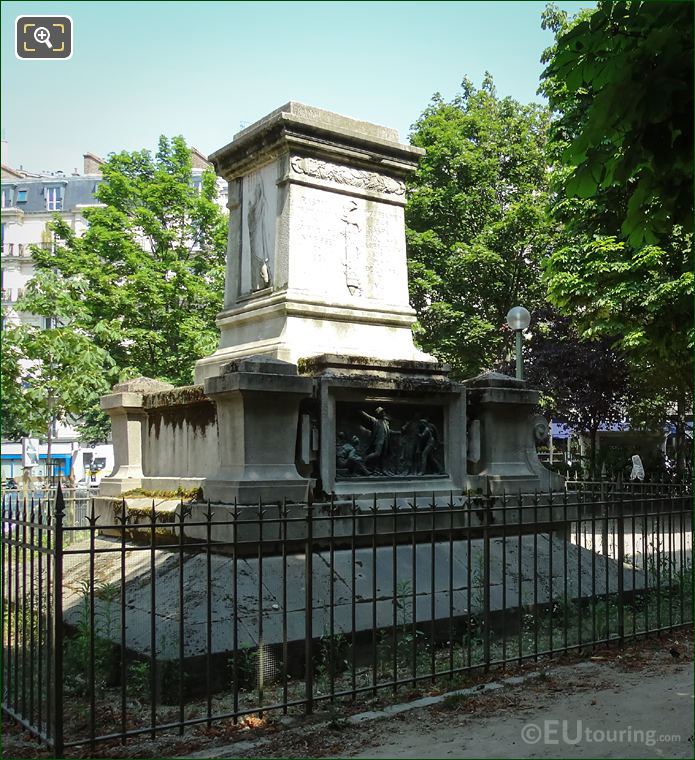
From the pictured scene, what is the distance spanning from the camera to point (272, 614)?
696 centimetres

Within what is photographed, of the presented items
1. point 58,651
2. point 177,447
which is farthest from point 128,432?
point 58,651

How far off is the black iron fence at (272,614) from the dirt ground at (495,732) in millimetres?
170

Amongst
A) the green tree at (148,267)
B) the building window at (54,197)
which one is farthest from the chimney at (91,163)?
the green tree at (148,267)

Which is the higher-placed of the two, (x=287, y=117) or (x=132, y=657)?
(x=287, y=117)

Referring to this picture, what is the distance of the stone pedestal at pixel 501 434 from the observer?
998 centimetres

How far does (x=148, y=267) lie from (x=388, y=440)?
1847cm

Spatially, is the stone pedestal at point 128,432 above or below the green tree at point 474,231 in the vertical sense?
below

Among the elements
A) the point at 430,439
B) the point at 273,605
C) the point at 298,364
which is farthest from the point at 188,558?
the point at 430,439

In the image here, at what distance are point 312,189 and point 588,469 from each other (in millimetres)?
17190

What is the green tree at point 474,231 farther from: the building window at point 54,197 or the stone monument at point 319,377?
the building window at point 54,197

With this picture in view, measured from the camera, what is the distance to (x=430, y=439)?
960 centimetres

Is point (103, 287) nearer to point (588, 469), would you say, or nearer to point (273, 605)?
point (588, 469)

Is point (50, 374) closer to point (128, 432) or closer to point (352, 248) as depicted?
point (128, 432)

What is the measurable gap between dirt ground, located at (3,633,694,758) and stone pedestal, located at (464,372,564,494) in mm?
3655
